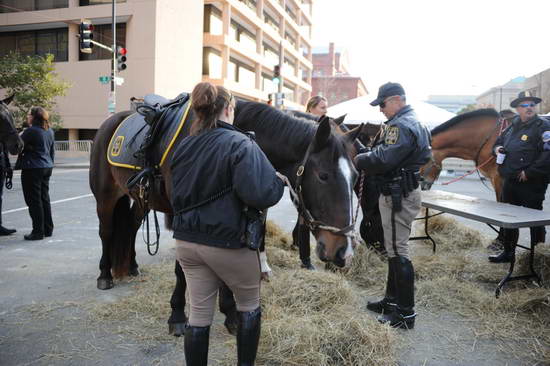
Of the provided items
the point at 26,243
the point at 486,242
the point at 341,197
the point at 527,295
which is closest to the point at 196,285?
the point at 341,197

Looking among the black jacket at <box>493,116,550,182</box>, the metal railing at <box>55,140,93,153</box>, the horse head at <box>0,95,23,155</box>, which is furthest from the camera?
the metal railing at <box>55,140,93,153</box>

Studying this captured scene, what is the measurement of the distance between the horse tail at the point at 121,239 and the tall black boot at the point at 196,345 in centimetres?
260

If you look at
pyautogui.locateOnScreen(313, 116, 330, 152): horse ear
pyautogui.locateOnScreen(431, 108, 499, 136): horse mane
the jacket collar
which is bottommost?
pyautogui.locateOnScreen(313, 116, 330, 152): horse ear

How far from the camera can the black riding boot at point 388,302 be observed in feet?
12.4

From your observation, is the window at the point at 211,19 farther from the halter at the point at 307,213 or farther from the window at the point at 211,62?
the halter at the point at 307,213

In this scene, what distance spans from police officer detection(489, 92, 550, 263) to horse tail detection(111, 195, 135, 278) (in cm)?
482

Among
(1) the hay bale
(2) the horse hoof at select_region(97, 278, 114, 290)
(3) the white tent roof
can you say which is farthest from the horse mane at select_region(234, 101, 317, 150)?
(3) the white tent roof

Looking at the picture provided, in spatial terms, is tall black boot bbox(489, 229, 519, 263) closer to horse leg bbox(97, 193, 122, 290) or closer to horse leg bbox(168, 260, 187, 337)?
horse leg bbox(168, 260, 187, 337)

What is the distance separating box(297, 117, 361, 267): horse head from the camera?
8.38 feet

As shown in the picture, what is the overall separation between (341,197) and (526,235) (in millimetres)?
6162

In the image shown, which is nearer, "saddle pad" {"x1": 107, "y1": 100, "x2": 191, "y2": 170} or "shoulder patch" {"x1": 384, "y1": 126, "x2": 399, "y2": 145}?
"saddle pad" {"x1": 107, "y1": 100, "x2": 191, "y2": 170}

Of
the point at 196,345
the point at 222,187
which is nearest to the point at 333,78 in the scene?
the point at 222,187

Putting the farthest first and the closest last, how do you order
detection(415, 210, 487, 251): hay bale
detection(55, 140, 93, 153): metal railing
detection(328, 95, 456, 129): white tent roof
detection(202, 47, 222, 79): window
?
detection(202, 47, 222, 79): window, detection(55, 140, 93, 153): metal railing, detection(328, 95, 456, 129): white tent roof, detection(415, 210, 487, 251): hay bale

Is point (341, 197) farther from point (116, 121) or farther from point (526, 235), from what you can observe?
point (526, 235)
